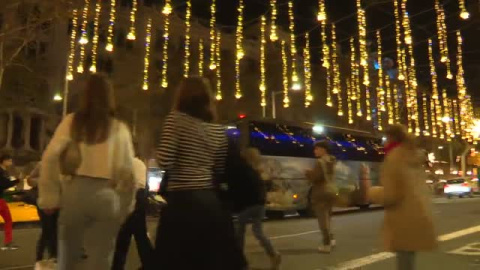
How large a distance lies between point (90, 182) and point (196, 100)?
0.91 m

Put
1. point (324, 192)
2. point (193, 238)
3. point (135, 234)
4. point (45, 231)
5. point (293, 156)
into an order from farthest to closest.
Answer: point (293, 156)
point (324, 192)
point (45, 231)
point (135, 234)
point (193, 238)

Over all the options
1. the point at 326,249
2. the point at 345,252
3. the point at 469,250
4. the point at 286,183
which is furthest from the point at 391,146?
the point at 286,183

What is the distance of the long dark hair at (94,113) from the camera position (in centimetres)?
356

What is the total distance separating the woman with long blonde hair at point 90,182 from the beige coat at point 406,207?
2.26 metres

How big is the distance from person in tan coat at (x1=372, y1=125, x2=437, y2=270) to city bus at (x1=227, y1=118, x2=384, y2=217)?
10.9 meters

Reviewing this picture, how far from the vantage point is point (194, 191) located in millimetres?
3047

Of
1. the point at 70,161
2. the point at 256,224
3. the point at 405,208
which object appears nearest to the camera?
the point at 70,161

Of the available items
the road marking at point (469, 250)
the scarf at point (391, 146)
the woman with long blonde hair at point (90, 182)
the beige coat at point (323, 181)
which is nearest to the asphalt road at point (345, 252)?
the road marking at point (469, 250)

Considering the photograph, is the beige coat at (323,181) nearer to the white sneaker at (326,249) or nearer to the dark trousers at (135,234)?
the white sneaker at (326,249)

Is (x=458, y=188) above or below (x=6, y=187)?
below

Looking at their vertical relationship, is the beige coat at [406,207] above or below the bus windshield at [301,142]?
below

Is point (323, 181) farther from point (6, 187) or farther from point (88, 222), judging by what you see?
point (88, 222)

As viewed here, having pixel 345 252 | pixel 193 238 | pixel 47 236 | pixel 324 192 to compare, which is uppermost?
pixel 324 192

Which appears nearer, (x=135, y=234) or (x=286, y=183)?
(x=135, y=234)
